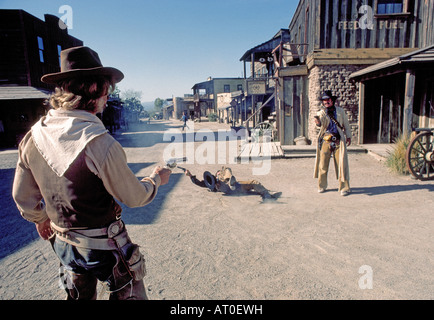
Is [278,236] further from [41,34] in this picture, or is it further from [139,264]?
[41,34]

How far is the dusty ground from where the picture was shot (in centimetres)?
283

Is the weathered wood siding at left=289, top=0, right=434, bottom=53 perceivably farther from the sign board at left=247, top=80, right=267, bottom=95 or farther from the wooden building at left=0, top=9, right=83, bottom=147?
the wooden building at left=0, top=9, right=83, bottom=147

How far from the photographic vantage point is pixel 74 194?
4.96ft

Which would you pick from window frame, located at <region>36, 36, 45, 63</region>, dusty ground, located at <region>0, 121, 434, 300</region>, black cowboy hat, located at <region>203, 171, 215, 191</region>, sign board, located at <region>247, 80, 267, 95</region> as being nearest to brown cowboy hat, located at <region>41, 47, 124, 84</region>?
dusty ground, located at <region>0, 121, 434, 300</region>

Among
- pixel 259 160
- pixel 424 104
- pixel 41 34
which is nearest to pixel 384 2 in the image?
pixel 424 104

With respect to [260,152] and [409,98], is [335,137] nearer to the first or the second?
[409,98]

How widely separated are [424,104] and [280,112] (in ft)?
16.7

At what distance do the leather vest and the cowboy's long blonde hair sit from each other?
287 mm

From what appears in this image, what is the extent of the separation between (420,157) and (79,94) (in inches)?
277

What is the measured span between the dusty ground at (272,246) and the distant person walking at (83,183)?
1.27 m

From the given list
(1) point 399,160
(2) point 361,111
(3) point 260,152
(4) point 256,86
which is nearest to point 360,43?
(2) point 361,111

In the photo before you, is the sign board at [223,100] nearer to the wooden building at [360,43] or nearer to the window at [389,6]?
the wooden building at [360,43]

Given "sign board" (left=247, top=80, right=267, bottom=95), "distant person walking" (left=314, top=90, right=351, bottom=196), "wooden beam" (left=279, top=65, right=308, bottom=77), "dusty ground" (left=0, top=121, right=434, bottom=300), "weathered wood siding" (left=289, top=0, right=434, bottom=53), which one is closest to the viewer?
"dusty ground" (left=0, top=121, right=434, bottom=300)

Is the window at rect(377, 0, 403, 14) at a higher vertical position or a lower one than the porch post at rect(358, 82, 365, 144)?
higher
